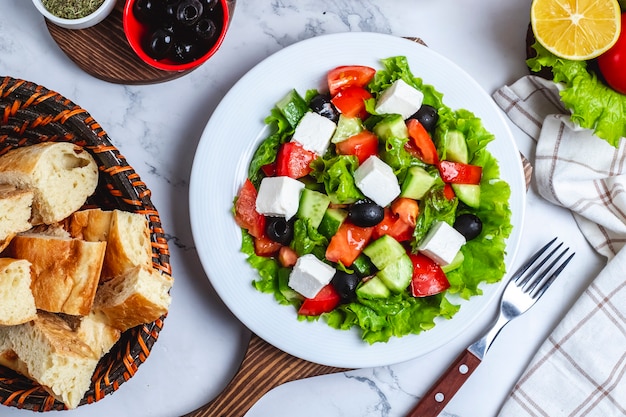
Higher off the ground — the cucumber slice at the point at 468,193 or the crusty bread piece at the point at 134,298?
the cucumber slice at the point at 468,193

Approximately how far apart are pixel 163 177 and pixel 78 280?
60 cm

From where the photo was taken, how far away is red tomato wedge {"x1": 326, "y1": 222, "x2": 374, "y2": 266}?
219 centimetres

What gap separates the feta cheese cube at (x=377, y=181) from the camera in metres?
2.11

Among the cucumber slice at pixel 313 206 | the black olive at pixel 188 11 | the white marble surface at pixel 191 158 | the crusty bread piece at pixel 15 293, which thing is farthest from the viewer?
the white marble surface at pixel 191 158

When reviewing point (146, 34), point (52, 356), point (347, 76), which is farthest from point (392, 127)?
point (52, 356)

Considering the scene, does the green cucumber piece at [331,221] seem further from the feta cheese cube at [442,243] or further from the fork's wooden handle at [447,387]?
the fork's wooden handle at [447,387]

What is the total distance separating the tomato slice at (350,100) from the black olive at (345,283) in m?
0.48

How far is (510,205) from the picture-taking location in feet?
7.59

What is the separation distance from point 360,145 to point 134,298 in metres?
0.80

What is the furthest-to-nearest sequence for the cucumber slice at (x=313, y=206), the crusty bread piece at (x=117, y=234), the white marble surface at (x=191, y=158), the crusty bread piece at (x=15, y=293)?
the white marble surface at (x=191, y=158) < the cucumber slice at (x=313, y=206) < the crusty bread piece at (x=117, y=234) < the crusty bread piece at (x=15, y=293)

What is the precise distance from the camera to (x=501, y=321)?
2414 mm

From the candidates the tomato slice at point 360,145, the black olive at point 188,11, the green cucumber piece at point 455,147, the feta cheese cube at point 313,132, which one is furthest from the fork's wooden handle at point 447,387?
the black olive at point 188,11

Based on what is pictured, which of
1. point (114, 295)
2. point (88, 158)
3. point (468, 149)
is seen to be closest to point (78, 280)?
point (114, 295)

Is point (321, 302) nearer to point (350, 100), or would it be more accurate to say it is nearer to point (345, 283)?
point (345, 283)
